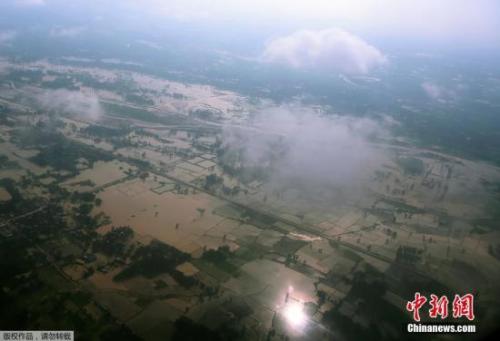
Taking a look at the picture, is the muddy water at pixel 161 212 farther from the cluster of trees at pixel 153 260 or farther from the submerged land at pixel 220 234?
the cluster of trees at pixel 153 260

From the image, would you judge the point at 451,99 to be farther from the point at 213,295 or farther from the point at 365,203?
the point at 213,295

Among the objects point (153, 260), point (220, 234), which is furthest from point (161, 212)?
point (153, 260)

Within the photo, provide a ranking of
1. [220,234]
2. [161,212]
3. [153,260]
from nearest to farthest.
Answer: [153,260], [220,234], [161,212]

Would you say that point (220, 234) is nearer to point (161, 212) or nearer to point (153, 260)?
point (161, 212)

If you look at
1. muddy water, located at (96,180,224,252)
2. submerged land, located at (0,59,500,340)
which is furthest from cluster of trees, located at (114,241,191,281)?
muddy water, located at (96,180,224,252)

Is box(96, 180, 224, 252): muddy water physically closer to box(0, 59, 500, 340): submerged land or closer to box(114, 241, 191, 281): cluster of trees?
box(0, 59, 500, 340): submerged land

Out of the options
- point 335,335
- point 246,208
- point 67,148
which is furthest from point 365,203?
point 67,148

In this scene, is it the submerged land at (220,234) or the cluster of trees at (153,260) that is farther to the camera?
the cluster of trees at (153,260)

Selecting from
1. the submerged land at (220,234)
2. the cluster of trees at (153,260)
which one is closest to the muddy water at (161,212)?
the submerged land at (220,234)
